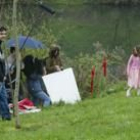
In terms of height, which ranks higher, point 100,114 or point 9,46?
point 9,46

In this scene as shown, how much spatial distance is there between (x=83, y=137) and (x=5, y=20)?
32.6 feet

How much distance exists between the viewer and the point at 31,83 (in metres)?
12.5

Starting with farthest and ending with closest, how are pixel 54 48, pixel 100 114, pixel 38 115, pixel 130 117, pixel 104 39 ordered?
pixel 104 39
pixel 54 48
pixel 38 115
pixel 100 114
pixel 130 117

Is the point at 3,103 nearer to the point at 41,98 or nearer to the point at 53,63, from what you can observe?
the point at 41,98

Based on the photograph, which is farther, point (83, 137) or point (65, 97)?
point (65, 97)

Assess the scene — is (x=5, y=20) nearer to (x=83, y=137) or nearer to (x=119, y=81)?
(x=119, y=81)

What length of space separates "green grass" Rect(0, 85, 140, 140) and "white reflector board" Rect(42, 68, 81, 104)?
8.02 ft

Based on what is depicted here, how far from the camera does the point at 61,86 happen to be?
492 inches

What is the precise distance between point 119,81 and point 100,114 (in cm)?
801

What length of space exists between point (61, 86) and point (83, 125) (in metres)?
4.82

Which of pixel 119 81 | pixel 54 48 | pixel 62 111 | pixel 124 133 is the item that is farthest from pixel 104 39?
pixel 124 133

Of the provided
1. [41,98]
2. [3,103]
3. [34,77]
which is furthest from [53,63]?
[3,103]

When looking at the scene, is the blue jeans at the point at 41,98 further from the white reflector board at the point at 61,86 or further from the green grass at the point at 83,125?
the green grass at the point at 83,125

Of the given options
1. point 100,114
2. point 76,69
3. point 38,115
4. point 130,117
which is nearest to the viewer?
point 130,117
